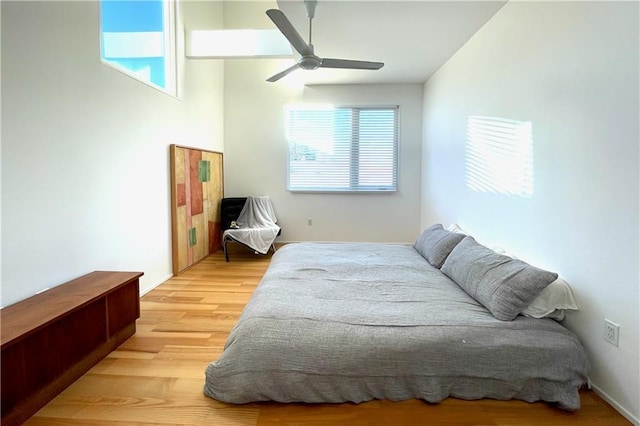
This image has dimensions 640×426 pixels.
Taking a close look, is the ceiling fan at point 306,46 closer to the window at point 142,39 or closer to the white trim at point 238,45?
the white trim at point 238,45

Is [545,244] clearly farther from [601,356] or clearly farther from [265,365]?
[265,365]

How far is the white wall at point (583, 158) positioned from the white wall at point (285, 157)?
243 centimetres

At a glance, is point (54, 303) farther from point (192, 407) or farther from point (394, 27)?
point (394, 27)

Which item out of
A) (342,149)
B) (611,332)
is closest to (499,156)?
(611,332)

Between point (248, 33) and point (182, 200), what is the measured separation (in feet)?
7.37

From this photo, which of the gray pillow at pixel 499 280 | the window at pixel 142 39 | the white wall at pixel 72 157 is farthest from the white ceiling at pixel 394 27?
the gray pillow at pixel 499 280

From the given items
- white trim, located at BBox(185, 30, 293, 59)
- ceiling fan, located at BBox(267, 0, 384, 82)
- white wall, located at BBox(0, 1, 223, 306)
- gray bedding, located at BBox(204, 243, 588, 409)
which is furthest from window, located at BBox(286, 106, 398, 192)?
gray bedding, located at BBox(204, 243, 588, 409)

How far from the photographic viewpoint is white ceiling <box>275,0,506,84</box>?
9.04ft

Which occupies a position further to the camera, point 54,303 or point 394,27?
point 394,27

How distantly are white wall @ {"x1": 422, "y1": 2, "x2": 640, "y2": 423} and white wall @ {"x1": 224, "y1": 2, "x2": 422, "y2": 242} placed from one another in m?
2.43

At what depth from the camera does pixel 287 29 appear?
94.3 inches

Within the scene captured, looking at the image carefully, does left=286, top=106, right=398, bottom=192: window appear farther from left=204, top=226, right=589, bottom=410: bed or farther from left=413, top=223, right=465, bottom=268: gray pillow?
left=204, top=226, right=589, bottom=410: bed

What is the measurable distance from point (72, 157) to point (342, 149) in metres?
3.79

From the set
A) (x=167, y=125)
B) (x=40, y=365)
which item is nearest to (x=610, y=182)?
(x=40, y=365)
